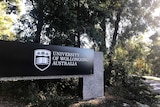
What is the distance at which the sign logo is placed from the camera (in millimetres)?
8469

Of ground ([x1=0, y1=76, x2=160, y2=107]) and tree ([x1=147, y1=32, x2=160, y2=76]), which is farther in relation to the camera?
tree ([x1=147, y1=32, x2=160, y2=76])

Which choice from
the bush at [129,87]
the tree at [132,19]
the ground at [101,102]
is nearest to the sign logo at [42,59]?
the ground at [101,102]

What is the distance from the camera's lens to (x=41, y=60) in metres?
8.60

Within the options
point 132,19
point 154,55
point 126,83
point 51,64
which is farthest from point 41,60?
point 154,55

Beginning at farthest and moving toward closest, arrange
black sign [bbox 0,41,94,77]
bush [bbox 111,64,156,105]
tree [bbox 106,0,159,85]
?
1. tree [bbox 106,0,159,85]
2. bush [bbox 111,64,156,105]
3. black sign [bbox 0,41,94,77]

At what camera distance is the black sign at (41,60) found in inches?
301

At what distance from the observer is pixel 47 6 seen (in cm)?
1195

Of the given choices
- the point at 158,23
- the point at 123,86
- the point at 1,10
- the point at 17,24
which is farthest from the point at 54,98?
the point at 158,23

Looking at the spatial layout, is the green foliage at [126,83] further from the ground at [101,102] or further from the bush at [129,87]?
the ground at [101,102]

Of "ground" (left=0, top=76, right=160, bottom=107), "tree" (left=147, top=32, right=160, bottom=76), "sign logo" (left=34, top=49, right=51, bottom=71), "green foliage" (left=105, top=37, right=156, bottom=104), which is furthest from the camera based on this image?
"tree" (left=147, top=32, right=160, bottom=76)

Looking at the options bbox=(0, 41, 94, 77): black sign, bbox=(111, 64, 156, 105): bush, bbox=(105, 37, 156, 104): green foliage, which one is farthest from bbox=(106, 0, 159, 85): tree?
bbox=(0, 41, 94, 77): black sign

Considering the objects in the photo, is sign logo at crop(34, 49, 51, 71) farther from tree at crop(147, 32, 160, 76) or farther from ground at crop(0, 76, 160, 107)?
tree at crop(147, 32, 160, 76)

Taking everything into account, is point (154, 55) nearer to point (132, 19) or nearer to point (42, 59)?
point (132, 19)

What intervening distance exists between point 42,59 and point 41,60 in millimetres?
61
